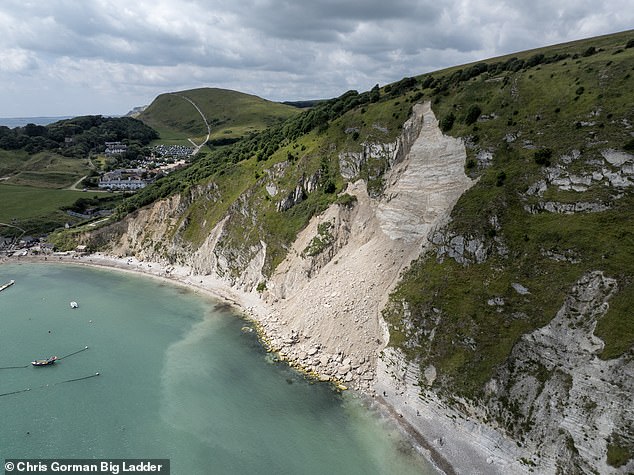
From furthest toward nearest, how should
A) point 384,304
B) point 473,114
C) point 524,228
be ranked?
point 473,114 < point 384,304 < point 524,228

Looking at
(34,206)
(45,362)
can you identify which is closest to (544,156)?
(45,362)

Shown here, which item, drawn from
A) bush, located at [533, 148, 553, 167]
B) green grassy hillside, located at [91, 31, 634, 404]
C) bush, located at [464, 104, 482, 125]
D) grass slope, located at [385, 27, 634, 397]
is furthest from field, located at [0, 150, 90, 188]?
bush, located at [533, 148, 553, 167]

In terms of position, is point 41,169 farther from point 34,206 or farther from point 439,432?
point 439,432

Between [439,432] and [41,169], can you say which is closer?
[439,432]

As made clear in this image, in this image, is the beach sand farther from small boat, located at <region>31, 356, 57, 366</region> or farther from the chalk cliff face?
small boat, located at <region>31, 356, 57, 366</region>

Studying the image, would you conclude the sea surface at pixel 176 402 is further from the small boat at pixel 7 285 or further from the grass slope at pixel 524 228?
the small boat at pixel 7 285

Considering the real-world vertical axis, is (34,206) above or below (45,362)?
above
